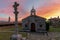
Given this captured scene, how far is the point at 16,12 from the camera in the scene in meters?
20.2

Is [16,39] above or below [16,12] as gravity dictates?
below

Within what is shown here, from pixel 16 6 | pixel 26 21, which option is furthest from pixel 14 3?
pixel 26 21

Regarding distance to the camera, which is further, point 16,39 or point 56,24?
point 56,24

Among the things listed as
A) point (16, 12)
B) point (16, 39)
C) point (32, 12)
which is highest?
point (32, 12)

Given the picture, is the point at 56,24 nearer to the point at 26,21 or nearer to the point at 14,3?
the point at 26,21

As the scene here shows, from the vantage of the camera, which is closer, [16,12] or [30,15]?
[16,12]

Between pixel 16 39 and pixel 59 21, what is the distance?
162 ft

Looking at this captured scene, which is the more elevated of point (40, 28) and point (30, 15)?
point (30, 15)

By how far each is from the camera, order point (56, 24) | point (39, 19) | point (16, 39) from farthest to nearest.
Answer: point (56, 24) → point (39, 19) → point (16, 39)

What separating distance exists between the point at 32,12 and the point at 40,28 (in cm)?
463

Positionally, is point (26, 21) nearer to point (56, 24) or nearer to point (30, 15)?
point (30, 15)

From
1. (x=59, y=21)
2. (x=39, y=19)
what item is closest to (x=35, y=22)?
(x=39, y=19)

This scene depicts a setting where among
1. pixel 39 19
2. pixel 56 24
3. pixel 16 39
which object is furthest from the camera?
pixel 56 24

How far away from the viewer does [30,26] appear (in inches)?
1806
